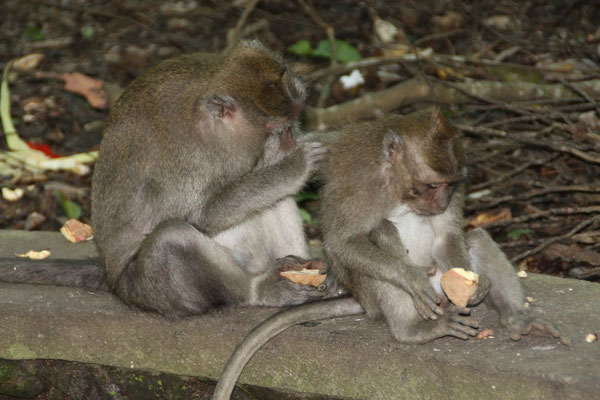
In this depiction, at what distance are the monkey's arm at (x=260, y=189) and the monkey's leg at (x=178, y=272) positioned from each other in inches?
5.7

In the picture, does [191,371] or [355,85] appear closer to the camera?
[191,371]

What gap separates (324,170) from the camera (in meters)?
4.42

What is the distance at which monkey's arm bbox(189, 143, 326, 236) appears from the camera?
446 centimetres

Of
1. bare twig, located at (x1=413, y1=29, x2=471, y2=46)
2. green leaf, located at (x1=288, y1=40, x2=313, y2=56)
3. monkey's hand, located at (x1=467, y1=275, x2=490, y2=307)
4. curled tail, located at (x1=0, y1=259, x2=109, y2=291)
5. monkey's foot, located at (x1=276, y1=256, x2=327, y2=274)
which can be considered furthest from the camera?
bare twig, located at (x1=413, y1=29, x2=471, y2=46)

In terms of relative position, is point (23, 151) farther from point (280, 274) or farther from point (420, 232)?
point (420, 232)

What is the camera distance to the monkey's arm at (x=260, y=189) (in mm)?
4465

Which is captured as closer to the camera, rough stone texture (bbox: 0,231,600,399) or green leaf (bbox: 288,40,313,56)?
rough stone texture (bbox: 0,231,600,399)

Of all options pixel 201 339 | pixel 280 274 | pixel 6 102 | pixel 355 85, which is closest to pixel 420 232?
pixel 280 274

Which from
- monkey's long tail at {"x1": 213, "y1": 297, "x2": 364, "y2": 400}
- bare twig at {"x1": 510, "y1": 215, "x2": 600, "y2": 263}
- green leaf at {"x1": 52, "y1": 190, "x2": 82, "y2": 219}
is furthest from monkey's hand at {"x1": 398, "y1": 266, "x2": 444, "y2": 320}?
green leaf at {"x1": 52, "y1": 190, "x2": 82, "y2": 219}

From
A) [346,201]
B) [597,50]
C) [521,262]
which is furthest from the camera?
[597,50]

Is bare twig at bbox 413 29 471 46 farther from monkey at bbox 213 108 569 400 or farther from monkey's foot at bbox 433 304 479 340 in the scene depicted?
monkey's foot at bbox 433 304 479 340

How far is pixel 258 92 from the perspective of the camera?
433 centimetres

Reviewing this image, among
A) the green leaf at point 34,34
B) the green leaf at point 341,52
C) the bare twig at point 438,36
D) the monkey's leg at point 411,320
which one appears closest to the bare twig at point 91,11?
the green leaf at point 34,34

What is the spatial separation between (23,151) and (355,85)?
3.01m
